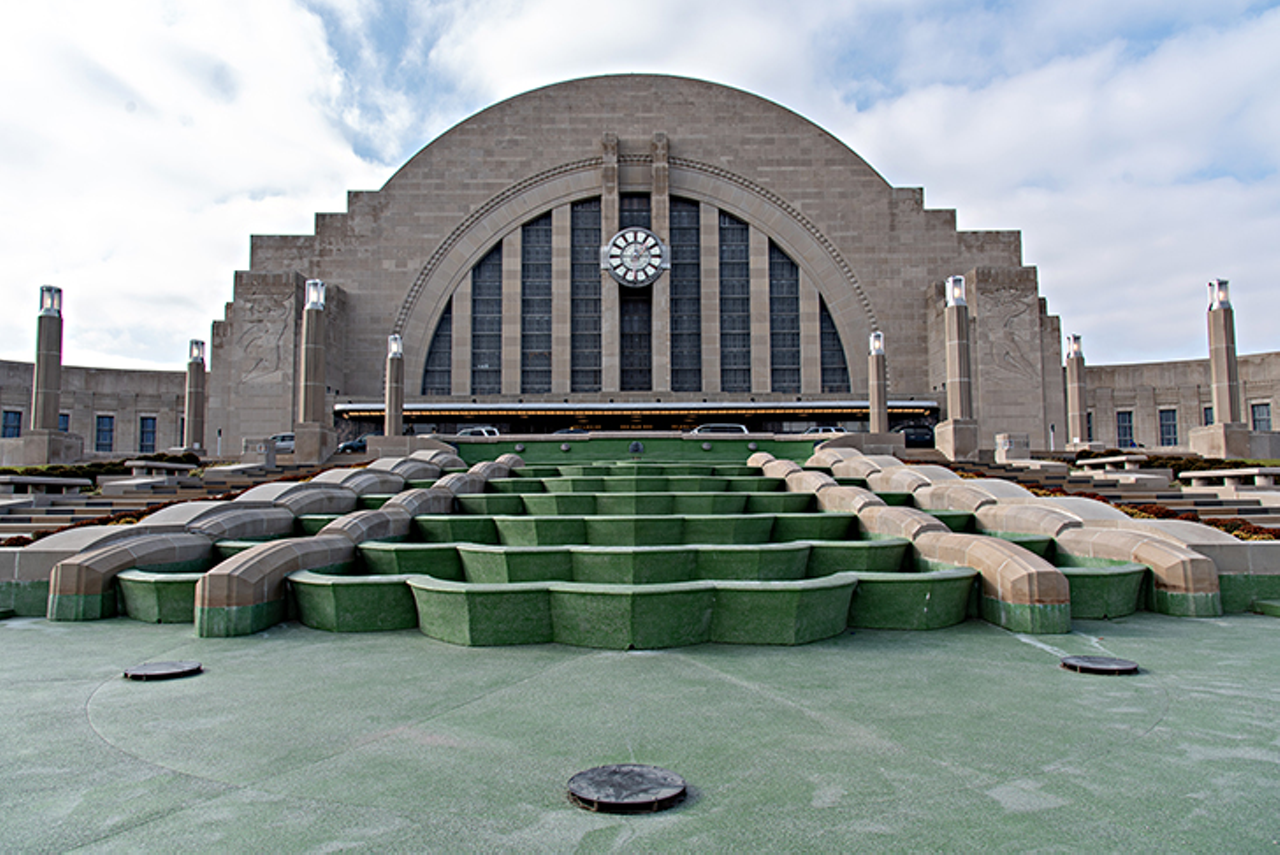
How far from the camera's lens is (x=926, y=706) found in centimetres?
462

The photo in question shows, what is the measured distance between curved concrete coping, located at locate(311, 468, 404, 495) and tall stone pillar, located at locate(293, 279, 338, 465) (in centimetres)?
901

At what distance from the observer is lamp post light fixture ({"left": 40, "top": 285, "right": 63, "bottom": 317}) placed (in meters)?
21.8

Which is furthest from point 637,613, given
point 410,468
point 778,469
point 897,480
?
point 410,468

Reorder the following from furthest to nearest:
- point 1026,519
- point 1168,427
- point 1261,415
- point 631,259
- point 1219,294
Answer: point 1168,427
point 1261,415
point 631,259
point 1219,294
point 1026,519

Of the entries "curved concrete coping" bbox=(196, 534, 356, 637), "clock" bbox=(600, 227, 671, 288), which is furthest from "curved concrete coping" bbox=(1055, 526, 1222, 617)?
"clock" bbox=(600, 227, 671, 288)

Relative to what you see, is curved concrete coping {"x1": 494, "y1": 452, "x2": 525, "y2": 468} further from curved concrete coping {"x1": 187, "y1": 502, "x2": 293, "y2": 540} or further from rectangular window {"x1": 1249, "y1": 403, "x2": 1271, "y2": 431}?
rectangular window {"x1": 1249, "y1": 403, "x2": 1271, "y2": 431}

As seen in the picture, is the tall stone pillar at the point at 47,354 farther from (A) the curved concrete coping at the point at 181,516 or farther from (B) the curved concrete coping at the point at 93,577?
(B) the curved concrete coping at the point at 93,577

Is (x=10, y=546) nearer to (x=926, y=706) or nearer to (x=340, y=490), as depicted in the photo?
(x=340, y=490)

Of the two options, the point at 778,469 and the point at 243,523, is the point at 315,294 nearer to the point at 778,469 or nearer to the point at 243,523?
the point at 243,523

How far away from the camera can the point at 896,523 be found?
9.13m

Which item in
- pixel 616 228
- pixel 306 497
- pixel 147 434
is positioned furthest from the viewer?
pixel 147 434

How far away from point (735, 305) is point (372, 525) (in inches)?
1176

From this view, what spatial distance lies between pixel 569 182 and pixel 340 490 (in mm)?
28599

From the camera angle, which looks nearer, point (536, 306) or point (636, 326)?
point (536, 306)
